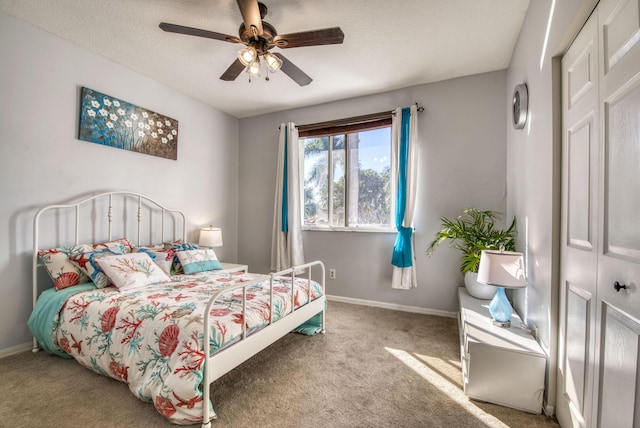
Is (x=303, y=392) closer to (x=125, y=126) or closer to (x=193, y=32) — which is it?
(x=193, y=32)

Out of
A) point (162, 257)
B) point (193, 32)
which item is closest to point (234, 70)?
point (193, 32)

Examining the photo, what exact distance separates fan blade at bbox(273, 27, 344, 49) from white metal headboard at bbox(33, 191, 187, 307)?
2188 mm

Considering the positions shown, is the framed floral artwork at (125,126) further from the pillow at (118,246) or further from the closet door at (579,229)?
the closet door at (579,229)

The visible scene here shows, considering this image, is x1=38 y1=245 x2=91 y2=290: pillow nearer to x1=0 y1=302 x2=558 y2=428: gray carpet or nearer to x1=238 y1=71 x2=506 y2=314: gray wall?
x1=0 y1=302 x2=558 y2=428: gray carpet

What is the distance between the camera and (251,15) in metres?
1.77

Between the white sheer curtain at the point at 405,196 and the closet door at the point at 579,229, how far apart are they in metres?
1.69

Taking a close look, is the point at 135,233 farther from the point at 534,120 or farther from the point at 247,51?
the point at 534,120

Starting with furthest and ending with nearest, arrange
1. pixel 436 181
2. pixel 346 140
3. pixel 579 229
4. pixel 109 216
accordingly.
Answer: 1. pixel 346 140
2. pixel 436 181
3. pixel 109 216
4. pixel 579 229

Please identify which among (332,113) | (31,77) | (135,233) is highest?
(332,113)

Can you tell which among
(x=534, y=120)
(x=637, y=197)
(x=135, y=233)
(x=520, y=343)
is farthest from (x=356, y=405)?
(x=135, y=233)

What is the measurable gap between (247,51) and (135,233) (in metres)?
2.27

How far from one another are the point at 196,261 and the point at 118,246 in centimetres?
70

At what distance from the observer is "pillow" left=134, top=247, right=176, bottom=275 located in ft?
8.81

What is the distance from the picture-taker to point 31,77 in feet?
7.60
